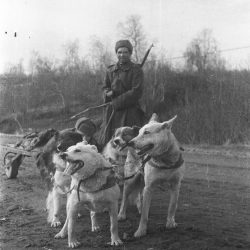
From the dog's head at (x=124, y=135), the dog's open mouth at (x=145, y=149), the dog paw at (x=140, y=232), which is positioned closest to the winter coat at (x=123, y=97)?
the dog's head at (x=124, y=135)

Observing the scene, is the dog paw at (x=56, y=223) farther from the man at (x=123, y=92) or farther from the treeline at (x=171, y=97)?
the treeline at (x=171, y=97)

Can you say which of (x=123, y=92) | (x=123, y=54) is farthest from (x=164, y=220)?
(x=123, y=54)

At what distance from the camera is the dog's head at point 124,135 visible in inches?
266

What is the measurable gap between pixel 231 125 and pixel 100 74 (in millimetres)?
13470

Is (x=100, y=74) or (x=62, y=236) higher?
(x=100, y=74)

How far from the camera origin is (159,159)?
19.4 ft

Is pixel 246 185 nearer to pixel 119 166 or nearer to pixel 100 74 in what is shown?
pixel 119 166

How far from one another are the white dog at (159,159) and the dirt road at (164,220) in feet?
1.08

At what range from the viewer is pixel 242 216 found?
7.03 meters

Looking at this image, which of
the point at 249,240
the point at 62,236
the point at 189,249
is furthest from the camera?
the point at 62,236

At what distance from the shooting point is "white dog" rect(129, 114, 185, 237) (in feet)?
18.6

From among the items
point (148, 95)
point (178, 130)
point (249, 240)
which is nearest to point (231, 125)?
point (178, 130)

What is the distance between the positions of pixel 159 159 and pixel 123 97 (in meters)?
1.71

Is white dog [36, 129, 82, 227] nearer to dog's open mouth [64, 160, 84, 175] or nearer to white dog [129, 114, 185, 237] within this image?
dog's open mouth [64, 160, 84, 175]
